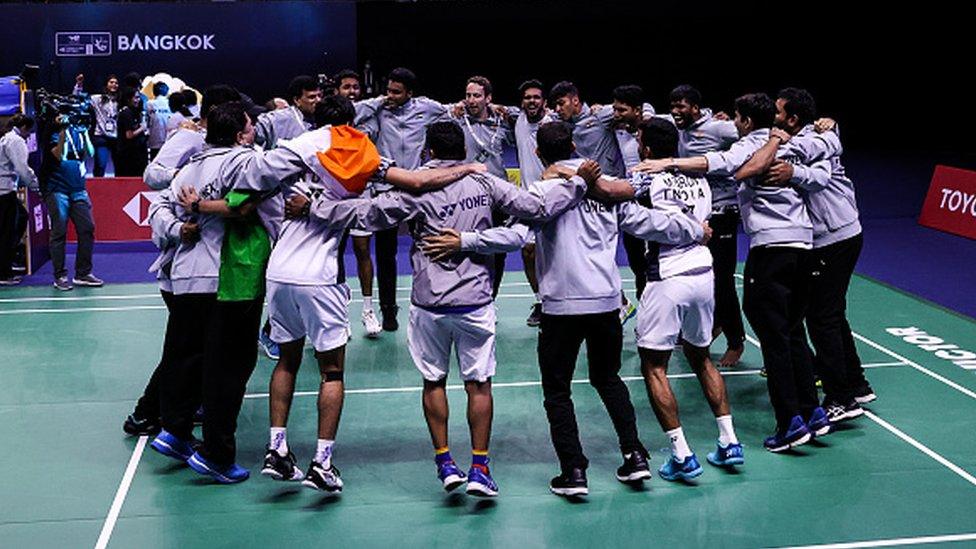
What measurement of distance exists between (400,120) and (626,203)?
4.42m

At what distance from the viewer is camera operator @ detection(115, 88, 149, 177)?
63.5ft

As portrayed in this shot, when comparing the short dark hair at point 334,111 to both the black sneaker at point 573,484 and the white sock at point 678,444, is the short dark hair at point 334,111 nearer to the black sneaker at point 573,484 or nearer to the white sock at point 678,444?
the black sneaker at point 573,484

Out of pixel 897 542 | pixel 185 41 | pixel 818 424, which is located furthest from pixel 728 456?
pixel 185 41

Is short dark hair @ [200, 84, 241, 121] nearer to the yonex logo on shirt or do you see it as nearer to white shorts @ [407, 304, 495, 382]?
the yonex logo on shirt

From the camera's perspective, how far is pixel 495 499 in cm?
720

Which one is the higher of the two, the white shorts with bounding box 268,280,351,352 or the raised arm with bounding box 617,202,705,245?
the raised arm with bounding box 617,202,705,245

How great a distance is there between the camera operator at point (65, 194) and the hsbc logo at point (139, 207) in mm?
2354

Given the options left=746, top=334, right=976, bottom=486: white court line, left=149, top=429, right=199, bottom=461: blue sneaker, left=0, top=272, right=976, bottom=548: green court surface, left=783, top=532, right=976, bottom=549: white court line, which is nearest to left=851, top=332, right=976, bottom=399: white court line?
left=0, top=272, right=976, bottom=548: green court surface

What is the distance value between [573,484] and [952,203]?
1167cm

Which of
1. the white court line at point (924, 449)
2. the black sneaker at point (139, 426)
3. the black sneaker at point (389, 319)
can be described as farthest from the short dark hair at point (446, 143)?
the black sneaker at point (389, 319)

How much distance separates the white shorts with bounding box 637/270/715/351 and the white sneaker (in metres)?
4.15

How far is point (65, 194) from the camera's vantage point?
528 inches

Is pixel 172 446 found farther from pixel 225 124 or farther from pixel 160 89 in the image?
pixel 160 89

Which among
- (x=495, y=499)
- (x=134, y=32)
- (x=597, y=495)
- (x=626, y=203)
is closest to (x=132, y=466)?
(x=495, y=499)
